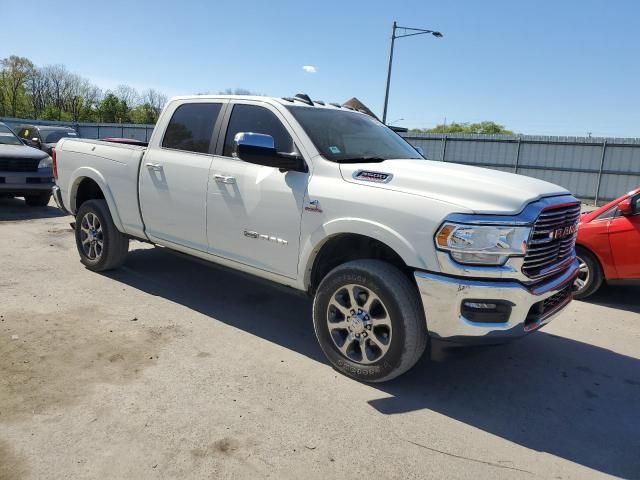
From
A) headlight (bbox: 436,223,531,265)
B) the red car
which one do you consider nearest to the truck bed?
headlight (bbox: 436,223,531,265)

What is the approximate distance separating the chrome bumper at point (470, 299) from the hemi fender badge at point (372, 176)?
70 cm

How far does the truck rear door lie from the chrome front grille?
2.68m

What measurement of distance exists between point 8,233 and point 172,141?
180 inches

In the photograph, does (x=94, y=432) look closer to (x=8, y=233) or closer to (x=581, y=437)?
(x=581, y=437)

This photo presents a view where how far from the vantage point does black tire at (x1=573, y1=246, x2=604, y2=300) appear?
5.90 m

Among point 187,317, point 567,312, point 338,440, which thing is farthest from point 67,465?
point 567,312

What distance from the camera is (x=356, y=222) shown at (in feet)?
11.4

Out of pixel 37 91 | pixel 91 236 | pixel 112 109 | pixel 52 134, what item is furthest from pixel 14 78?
pixel 91 236

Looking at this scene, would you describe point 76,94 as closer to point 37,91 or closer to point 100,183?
point 37,91

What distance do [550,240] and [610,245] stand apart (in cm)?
288

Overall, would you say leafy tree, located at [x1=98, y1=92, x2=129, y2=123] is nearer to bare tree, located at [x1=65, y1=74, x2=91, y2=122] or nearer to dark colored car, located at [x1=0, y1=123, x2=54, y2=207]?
bare tree, located at [x1=65, y1=74, x2=91, y2=122]

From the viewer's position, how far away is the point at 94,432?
2.85 metres

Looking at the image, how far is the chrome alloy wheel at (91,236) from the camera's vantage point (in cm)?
572

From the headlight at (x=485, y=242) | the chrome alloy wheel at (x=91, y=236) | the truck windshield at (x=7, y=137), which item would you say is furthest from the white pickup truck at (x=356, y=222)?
the truck windshield at (x=7, y=137)
